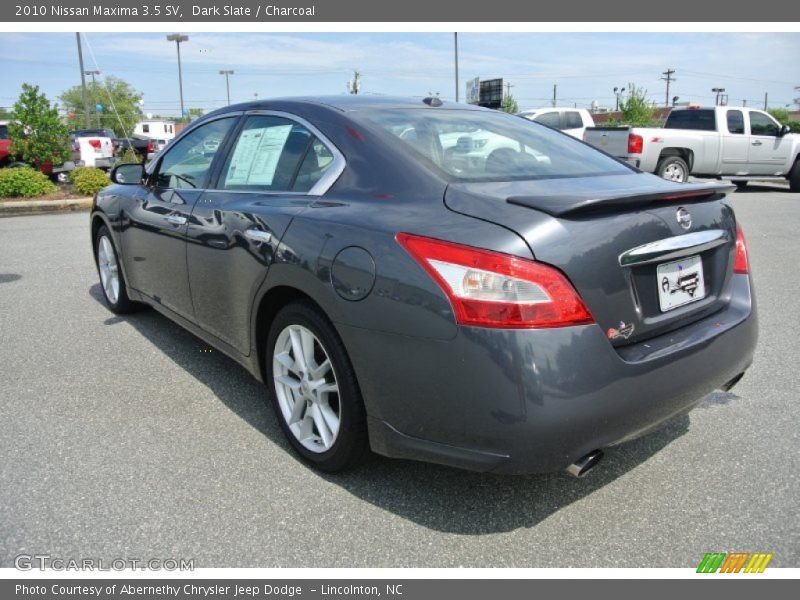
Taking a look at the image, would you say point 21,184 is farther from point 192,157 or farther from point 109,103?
point 109,103

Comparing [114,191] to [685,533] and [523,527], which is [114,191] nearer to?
[523,527]

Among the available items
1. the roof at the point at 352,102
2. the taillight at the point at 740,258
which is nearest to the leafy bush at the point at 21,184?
the roof at the point at 352,102

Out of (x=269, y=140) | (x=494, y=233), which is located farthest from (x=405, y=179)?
(x=269, y=140)

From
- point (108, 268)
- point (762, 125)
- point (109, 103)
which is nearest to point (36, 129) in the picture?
point (108, 268)

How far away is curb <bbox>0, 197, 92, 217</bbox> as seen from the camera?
12.5 m

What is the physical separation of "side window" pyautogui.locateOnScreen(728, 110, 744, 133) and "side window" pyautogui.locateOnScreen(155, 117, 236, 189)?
1457 centimetres

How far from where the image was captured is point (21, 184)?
13.3 m

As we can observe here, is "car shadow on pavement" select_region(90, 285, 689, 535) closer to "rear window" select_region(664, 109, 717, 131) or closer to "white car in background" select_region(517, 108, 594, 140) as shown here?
"rear window" select_region(664, 109, 717, 131)

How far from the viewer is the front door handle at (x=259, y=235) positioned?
291 centimetres

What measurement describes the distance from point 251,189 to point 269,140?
267 mm

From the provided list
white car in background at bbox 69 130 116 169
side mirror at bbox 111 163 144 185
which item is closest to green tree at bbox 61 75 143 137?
white car in background at bbox 69 130 116 169

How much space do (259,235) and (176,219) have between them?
40.5 inches
